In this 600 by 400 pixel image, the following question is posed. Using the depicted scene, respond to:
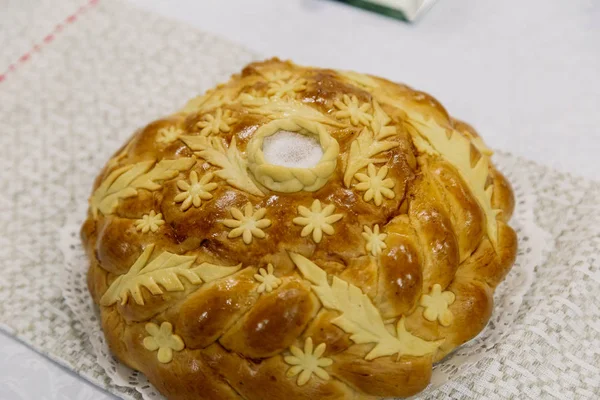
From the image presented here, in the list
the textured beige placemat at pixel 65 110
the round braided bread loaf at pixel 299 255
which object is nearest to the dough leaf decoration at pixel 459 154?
the round braided bread loaf at pixel 299 255

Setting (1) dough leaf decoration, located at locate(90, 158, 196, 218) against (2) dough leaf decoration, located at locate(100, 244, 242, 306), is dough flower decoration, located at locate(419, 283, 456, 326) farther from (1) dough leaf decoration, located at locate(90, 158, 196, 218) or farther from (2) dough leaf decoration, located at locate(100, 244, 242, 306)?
(1) dough leaf decoration, located at locate(90, 158, 196, 218)

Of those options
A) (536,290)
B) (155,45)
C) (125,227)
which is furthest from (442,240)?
(155,45)

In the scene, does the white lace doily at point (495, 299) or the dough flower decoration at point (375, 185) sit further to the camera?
the white lace doily at point (495, 299)

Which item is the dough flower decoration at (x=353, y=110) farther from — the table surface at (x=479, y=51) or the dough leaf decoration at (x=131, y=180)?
the table surface at (x=479, y=51)

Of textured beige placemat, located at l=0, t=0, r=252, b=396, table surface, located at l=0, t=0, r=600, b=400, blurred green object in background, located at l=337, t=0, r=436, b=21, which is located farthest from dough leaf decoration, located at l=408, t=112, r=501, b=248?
blurred green object in background, located at l=337, t=0, r=436, b=21

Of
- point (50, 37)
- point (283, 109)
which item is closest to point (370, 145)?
point (283, 109)

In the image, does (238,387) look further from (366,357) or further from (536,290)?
(536,290)

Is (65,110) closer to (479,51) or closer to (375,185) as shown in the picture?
(375,185)
